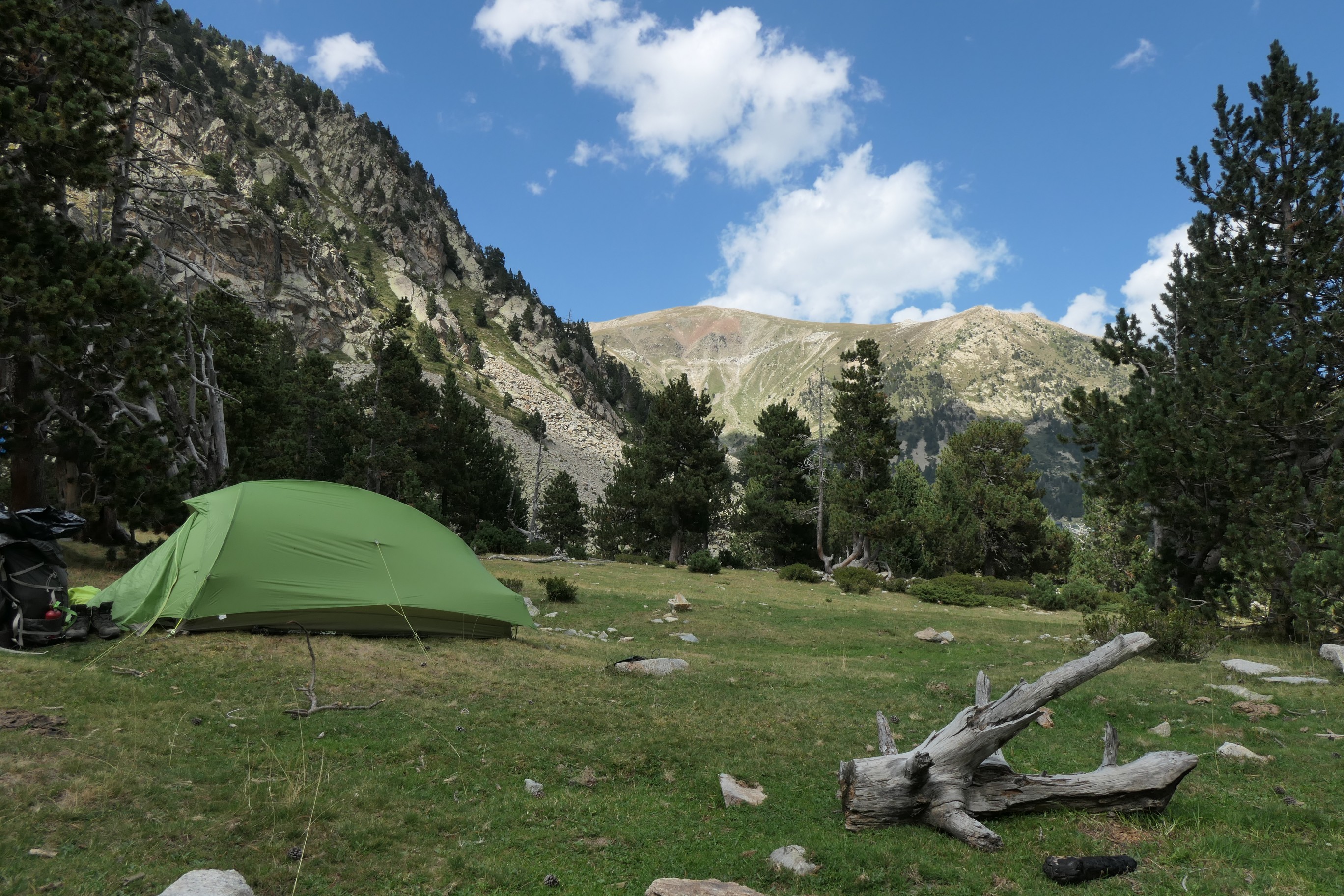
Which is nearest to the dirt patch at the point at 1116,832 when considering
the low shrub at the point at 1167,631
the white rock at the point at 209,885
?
the white rock at the point at 209,885

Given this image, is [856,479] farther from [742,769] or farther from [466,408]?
[742,769]

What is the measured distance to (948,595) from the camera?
28.6 meters

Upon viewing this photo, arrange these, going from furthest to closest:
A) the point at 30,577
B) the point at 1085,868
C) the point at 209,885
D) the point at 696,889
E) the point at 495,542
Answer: the point at 495,542 < the point at 30,577 < the point at 1085,868 < the point at 696,889 < the point at 209,885

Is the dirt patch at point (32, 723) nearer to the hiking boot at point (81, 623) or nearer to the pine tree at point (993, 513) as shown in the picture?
the hiking boot at point (81, 623)

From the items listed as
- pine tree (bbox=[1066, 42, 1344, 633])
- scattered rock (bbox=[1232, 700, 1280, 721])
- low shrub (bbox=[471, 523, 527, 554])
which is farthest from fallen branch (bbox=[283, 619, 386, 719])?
low shrub (bbox=[471, 523, 527, 554])

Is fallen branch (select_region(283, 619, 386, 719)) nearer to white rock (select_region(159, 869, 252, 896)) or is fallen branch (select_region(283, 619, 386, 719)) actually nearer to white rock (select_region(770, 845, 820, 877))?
white rock (select_region(159, 869, 252, 896))

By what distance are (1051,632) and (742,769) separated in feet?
51.6

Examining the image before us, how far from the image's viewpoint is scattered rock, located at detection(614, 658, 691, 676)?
11.0 m

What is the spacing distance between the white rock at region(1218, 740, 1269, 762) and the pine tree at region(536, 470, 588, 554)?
41.3m

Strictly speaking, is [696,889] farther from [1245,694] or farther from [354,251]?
[354,251]

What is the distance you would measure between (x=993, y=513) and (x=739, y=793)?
129 feet

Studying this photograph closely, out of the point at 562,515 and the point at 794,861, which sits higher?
the point at 562,515

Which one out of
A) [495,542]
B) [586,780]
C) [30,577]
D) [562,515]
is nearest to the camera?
[586,780]

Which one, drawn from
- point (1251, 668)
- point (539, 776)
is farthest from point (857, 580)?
point (539, 776)
